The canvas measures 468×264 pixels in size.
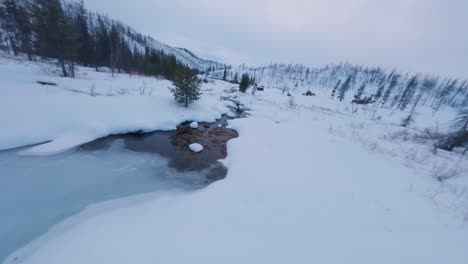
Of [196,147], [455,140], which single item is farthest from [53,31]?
[455,140]

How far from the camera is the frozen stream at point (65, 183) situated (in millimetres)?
4074

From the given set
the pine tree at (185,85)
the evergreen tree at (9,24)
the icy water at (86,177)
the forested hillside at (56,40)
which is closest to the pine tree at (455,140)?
the icy water at (86,177)

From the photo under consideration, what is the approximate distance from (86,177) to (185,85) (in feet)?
33.1

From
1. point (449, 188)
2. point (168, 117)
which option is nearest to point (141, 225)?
point (168, 117)

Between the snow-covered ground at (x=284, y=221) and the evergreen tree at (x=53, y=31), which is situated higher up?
the evergreen tree at (x=53, y=31)

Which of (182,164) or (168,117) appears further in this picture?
(168,117)

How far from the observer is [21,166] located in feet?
19.5

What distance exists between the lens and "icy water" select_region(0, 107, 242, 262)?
13.7ft

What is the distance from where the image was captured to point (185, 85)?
1407 centimetres

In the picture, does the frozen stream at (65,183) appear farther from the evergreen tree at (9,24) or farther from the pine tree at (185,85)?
the evergreen tree at (9,24)

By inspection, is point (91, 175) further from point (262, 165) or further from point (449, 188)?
point (449, 188)

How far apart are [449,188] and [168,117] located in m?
15.4

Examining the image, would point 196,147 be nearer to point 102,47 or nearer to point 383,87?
point 102,47

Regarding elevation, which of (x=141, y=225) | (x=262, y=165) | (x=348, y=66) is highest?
(x=348, y=66)
